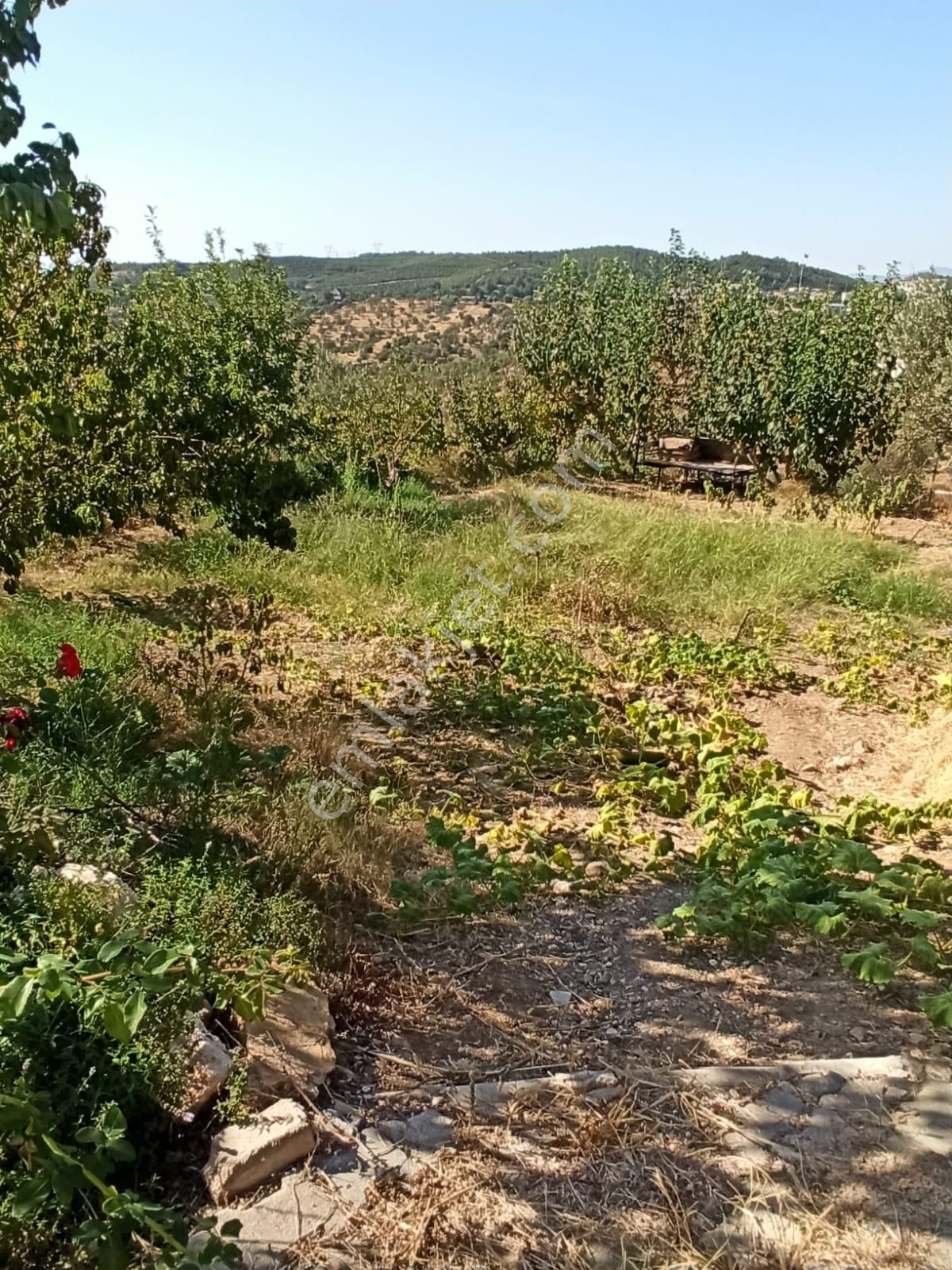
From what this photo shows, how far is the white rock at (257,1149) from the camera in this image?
1.88 metres

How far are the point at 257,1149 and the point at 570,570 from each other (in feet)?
17.6

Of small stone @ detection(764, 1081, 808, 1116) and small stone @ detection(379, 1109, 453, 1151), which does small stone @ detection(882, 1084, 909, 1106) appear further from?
small stone @ detection(379, 1109, 453, 1151)

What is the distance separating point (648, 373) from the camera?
520 inches

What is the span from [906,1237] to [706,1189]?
1.28ft

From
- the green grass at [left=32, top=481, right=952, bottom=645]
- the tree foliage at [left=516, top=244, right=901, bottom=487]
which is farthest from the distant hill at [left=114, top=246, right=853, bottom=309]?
the green grass at [left=32, top=481, right=952, bottom=645]

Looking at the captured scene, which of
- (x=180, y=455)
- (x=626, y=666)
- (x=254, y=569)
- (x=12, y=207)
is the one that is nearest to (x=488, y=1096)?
(x=12, y=207)

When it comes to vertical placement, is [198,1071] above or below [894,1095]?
above

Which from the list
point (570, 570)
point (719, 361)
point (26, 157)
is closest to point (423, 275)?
point (719, 361)

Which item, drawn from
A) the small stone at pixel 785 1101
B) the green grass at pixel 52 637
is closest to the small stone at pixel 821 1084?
the small stone at pixel 785 1101

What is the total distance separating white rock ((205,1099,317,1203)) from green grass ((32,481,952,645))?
4.28 metres

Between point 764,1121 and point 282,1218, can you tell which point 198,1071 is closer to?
point 282,1218

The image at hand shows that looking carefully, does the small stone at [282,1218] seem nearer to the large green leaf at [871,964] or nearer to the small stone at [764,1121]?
the small stone at [764,1121]

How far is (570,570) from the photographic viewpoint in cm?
692

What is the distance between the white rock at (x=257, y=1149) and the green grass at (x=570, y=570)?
4.28 meters
